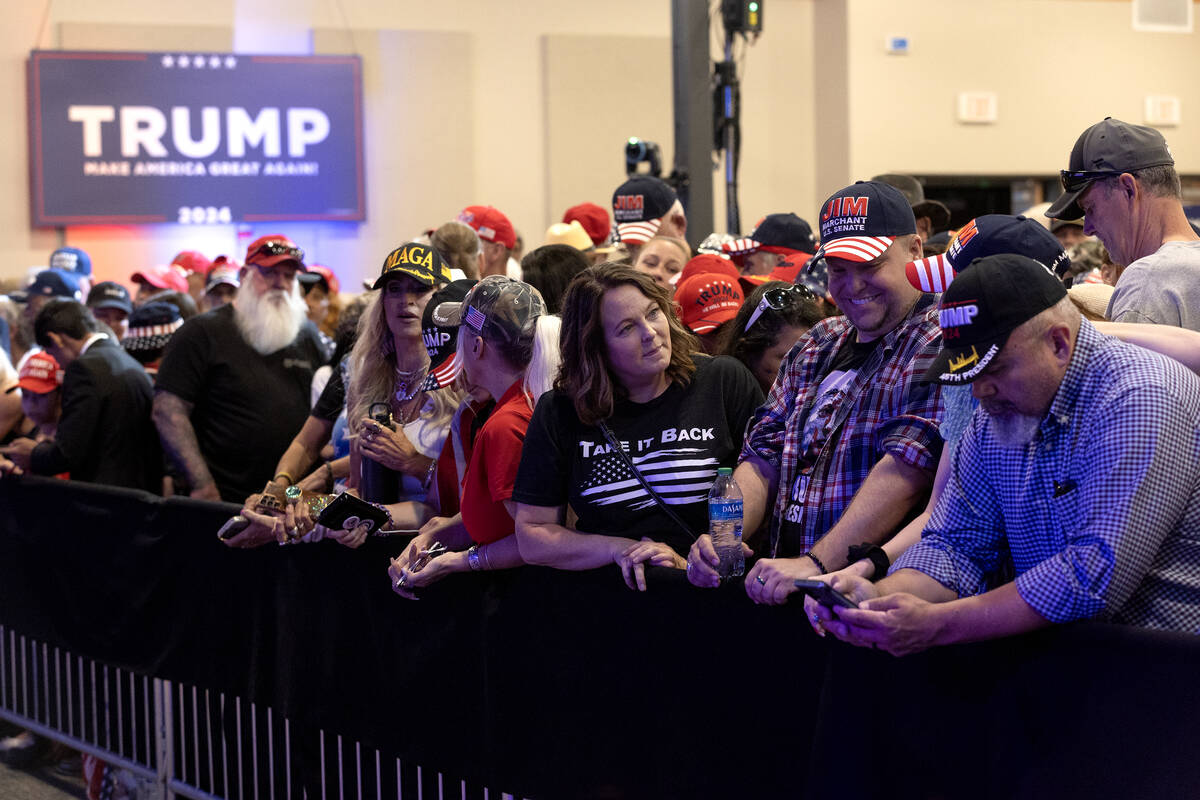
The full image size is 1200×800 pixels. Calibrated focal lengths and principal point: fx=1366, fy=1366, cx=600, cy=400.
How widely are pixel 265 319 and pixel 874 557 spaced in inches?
131

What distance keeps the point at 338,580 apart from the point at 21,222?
9.19 m

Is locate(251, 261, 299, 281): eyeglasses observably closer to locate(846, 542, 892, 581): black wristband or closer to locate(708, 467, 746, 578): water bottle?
locate(708, 467, 746, 578): water bottle

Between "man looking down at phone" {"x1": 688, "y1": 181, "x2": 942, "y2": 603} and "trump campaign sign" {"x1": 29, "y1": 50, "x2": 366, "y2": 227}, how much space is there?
9.58 metres

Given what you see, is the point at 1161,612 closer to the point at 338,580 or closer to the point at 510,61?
the point at 338,580

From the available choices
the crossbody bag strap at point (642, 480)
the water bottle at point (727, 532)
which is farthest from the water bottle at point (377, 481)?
the water bottle at point (727, 532)

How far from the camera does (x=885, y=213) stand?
2.96 m

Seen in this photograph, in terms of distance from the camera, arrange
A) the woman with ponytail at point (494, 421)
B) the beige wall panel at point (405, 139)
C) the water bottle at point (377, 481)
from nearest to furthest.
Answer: the woman with ponytail at point (494, 421), the water bottle at point (377, 481), the beige wall panel at point (405, 139)

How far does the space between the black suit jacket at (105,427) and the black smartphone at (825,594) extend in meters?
3.75

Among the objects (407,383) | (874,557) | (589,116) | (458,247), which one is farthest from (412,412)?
(589,116)

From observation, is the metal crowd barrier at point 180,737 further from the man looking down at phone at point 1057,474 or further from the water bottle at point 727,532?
the man looking down at phone at point 1057,474

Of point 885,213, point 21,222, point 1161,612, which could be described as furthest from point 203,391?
point 21,222

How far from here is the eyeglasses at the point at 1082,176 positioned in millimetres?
2979

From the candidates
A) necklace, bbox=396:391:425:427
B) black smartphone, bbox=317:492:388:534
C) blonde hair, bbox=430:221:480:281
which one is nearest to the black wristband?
black smartphone, bbox=317:492:388:534

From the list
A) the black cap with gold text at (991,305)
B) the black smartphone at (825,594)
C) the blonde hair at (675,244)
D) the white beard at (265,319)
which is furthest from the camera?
the white beard at (265,319)
